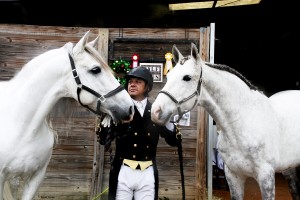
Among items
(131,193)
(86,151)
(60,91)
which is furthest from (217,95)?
(86,151)

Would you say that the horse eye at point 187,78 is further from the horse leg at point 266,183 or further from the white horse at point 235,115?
the horse leg at point 266,183

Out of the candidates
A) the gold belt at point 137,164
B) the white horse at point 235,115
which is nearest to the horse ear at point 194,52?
the white horse at point 235,115

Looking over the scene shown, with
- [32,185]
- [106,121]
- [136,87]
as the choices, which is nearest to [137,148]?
[106,121]

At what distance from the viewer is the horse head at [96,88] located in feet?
8.97

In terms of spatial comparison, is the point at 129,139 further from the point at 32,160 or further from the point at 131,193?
the point at 32,160

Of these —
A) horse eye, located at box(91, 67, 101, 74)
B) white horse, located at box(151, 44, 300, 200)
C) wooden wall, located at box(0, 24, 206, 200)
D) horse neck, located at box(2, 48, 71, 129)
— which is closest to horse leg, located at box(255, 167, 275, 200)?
white horse, located at box(151, 44, 300, 200)

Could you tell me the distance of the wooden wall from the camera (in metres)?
5.02

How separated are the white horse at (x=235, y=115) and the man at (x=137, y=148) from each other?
0.56 feet

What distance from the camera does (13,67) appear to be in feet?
16.5

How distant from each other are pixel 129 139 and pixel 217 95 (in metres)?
1.07

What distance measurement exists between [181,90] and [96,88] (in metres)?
0.87

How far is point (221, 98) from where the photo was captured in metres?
3.43

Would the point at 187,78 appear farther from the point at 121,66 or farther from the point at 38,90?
the point at 121,66

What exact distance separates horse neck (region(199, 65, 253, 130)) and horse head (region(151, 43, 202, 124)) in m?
0.14
